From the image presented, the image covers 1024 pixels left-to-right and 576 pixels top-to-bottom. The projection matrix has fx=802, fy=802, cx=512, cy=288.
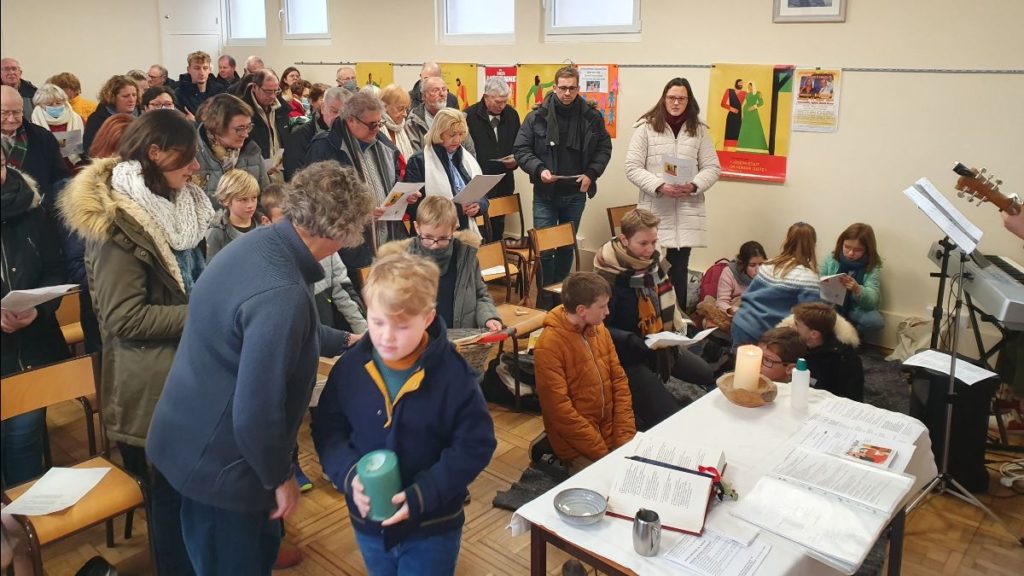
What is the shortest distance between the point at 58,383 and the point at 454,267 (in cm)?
158

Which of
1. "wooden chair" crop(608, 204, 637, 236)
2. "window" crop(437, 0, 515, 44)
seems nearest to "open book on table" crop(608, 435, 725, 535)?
"wooden chair" crop(608, 204, 637, 236)

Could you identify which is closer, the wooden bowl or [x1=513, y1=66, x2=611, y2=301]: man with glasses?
the wooden bowl

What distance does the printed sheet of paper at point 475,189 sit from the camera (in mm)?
4199

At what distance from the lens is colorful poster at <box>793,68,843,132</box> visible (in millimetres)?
5070

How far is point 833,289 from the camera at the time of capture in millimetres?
4508

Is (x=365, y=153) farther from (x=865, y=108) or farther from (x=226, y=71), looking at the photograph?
(x=226, y=71)

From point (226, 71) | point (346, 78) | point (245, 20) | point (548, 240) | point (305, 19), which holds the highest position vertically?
point (245, 20)

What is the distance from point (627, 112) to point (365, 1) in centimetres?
335

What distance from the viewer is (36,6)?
29.7 feet

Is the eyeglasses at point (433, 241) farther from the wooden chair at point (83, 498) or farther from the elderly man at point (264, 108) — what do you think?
the elderly man at point (264, 108)

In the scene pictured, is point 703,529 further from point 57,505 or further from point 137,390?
point 57,505

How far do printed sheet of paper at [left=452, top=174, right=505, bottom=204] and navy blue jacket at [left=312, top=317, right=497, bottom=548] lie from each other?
245cm

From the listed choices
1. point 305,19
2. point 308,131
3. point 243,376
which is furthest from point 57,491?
point 305,19

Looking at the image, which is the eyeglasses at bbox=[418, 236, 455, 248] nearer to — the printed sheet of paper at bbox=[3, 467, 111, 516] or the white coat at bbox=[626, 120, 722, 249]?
the printed sheet of paper at bbox=[3, 467, 111, 516]
